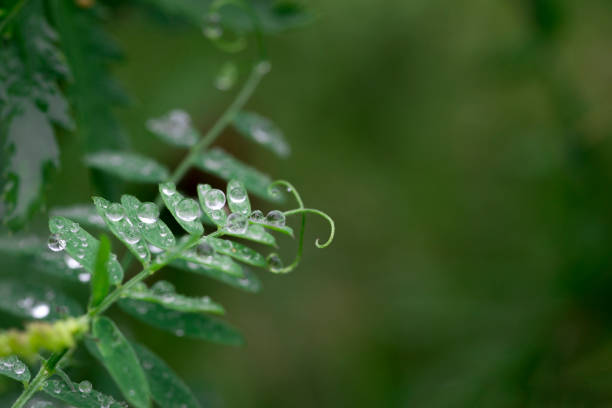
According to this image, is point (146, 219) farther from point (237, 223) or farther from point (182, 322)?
point (182, 322)

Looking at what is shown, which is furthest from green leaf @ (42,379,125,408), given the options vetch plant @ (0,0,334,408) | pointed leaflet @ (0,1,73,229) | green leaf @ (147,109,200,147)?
green leaf @ (147,109,200,147)

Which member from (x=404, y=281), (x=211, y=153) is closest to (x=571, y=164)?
(x=404, y=281)

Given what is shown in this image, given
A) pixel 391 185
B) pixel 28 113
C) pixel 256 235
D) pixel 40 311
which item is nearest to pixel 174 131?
pixel 28 113

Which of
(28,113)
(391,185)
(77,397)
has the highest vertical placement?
(391,185)

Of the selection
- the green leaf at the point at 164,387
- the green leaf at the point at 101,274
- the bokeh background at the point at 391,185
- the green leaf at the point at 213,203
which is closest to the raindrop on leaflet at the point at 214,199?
the green leaf at the point at 213,203

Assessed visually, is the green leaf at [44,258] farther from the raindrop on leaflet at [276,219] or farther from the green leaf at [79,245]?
the raindrop on leaflet at [276,219]
